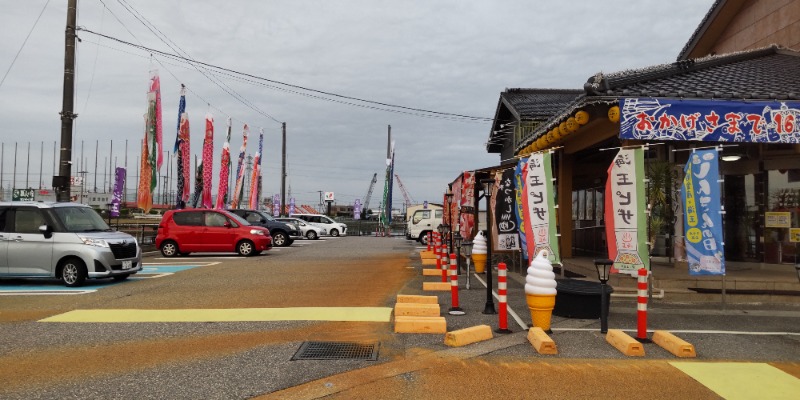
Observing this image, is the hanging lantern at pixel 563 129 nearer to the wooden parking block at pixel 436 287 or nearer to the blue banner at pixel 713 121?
the blue banner at pixel 713 121

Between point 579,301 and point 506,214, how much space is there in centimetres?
359

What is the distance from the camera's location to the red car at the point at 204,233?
723 inches

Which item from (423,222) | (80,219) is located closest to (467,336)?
(80,219)

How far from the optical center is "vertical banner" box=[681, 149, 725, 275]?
786cm

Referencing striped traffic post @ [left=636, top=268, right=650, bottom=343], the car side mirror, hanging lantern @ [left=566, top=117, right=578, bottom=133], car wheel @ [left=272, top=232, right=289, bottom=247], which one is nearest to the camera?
striped traffic post @ [left=636, top=268, right=650, bottom=343]

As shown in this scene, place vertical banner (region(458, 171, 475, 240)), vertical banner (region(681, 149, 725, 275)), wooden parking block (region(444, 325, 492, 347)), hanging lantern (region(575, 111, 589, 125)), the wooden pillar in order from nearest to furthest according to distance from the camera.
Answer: wooden parking block (region(444, 325, 492, 347)) < vertical banner (region(681, 149, 725, 275)) < hanging lantern (region(575, 111, 589, 125)) < vertical banner (region(458, 171, 475, 240)) < the wooden pillar

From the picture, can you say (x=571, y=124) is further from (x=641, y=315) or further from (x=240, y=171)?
(x=240, y=171)

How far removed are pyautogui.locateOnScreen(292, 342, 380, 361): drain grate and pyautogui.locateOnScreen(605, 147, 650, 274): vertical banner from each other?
417 centimetres

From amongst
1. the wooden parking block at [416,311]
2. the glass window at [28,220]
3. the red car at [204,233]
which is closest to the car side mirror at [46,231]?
the glass window at [28,220]

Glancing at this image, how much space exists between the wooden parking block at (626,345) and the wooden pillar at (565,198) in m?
7.80

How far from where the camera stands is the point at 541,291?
6.43 meters

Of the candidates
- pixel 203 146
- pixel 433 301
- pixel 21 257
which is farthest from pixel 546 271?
pixel 203 146

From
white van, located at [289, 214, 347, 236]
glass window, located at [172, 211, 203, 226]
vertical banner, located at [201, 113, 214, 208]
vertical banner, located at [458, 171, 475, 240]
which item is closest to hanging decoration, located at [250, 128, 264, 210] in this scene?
white van, located at [289, 214, 347, 236]

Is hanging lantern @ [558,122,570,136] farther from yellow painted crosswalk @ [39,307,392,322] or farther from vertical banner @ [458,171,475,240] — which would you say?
yellow painted crosswalk @ [39,307,392,322]
